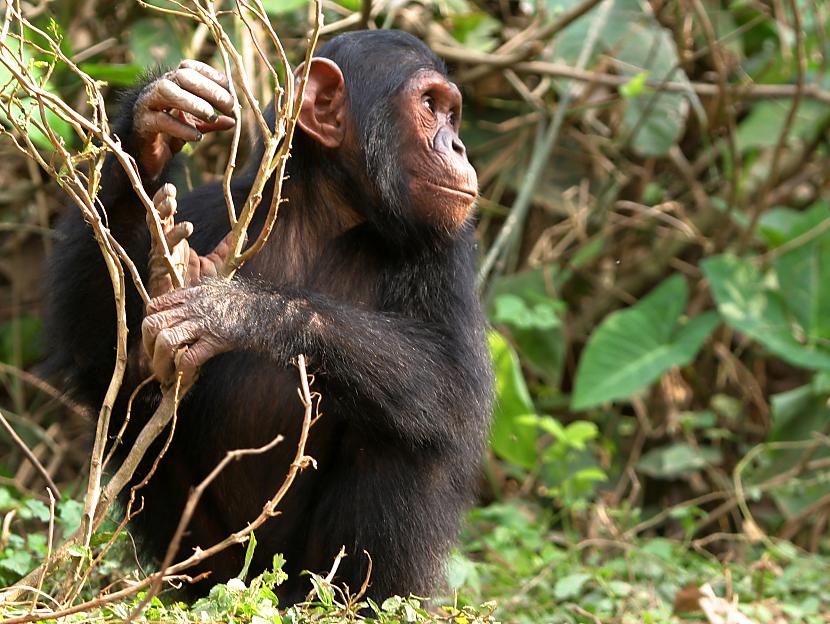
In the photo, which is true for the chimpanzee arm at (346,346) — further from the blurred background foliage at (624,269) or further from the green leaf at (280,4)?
the green leaf at (280,4)

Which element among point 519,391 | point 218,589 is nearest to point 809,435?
point 519,391

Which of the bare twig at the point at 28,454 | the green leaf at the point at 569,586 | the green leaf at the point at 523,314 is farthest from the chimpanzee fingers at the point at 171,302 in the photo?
the green leaf at the point at 523,314

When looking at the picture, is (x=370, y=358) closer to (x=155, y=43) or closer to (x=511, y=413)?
(x=511, y=413)

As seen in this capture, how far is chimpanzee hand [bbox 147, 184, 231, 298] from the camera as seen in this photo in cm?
333

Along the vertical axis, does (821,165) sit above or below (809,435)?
above

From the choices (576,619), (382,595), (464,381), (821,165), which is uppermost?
(821,165)

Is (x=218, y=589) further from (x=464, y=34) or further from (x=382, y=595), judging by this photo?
(x=464, y=34)

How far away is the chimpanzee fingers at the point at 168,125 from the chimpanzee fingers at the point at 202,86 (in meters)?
0.11

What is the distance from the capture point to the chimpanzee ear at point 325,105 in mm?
4316

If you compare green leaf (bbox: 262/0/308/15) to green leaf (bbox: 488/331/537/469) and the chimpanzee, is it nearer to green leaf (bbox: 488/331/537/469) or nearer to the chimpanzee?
the chimpanzee

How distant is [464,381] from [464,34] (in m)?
4.00

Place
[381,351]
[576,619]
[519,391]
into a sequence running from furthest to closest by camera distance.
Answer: [519,391], [576,619], [381,351]

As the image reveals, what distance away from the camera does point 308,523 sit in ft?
13.5

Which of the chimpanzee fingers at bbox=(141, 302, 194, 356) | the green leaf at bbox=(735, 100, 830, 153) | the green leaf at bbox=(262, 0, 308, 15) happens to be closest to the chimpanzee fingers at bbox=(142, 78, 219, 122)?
the chimpanzee fingers at bbox=(141, 302, 194, 356)
